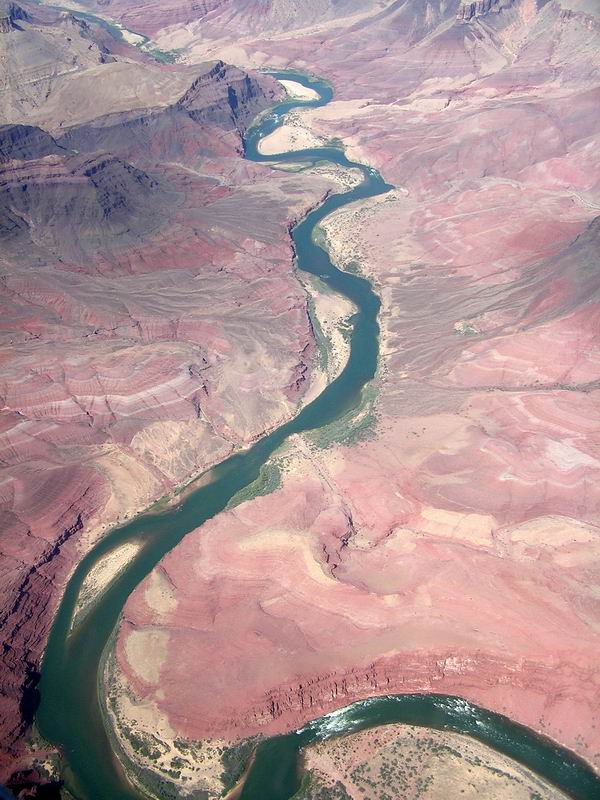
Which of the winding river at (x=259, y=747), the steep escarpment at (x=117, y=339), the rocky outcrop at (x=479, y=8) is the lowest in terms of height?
the winding river at (x=259, y=747)

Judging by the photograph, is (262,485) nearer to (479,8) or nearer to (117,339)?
(117,339)

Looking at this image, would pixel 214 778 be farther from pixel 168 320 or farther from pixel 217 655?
pixel 168 320

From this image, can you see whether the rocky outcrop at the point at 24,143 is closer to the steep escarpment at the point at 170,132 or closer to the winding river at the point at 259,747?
the steep escarpment at the point at 170,132

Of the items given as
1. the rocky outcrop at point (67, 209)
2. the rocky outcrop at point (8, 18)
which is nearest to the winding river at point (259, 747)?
the rocky outcrop at point (67, 209)

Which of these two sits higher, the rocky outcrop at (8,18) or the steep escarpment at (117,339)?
the rocky outcrop at (8,18)

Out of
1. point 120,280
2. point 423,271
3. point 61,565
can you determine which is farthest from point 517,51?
point 61,565

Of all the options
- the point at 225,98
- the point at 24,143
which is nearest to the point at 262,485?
the point at 24,143

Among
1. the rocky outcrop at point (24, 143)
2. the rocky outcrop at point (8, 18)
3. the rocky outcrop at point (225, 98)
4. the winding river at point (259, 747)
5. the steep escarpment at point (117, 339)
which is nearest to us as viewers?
the winding river at point (259, 747)

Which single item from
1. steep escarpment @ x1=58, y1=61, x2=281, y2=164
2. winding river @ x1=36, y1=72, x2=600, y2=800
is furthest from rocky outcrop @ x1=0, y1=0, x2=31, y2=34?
winding river @ x1=36, y1=72, x2=600, y2=800
